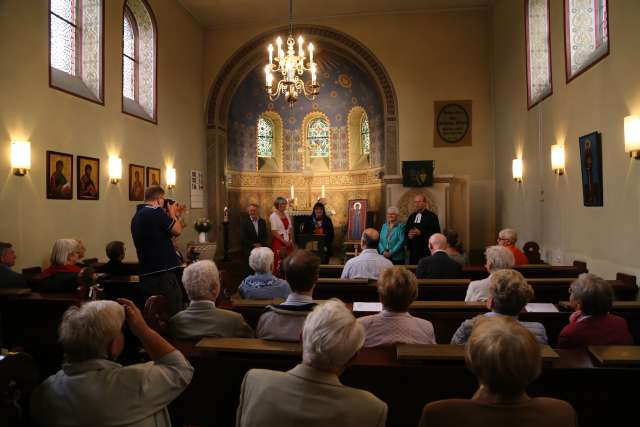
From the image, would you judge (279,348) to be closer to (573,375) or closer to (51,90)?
(573,375)

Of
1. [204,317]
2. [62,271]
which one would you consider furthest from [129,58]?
[204,317]

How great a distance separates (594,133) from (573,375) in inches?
169

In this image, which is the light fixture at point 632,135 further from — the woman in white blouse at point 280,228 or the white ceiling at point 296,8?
the white ceiling at point 296,8

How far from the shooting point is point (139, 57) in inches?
372

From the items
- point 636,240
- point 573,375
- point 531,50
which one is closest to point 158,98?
point 531,50

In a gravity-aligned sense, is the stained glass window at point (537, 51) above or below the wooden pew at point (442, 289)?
above

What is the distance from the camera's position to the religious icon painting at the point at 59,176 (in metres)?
6.61

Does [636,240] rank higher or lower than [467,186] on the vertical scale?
lower

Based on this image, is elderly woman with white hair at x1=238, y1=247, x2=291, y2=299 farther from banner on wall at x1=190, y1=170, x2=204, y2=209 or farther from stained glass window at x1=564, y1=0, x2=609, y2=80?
banner on wall at x1=190, y1=170, x2=204, y2=209

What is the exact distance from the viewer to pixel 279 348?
228 centimetres

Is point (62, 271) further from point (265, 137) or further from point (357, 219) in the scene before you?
point (265, 137)

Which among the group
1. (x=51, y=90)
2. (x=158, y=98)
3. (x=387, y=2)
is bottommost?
(x=51, y=90)

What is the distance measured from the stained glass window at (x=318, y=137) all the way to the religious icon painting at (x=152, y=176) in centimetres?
572

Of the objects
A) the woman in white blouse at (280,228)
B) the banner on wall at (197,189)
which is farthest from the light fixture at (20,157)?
the banner on wall at (197,189)
